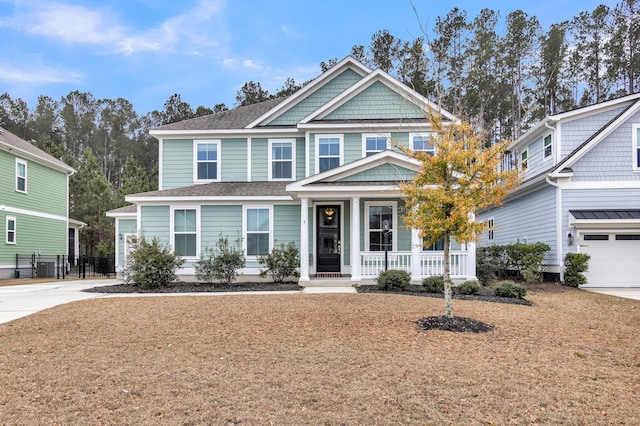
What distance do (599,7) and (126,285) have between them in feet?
104

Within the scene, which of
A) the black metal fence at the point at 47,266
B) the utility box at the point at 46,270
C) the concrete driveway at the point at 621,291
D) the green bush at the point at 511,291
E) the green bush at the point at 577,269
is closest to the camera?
the green bush at the point at 511,291

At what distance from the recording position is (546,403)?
400 centimetres

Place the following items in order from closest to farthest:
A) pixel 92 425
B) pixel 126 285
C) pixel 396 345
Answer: pixel 92 425 < pixel 396 345 < pixel 126 285

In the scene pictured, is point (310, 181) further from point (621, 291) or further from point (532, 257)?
point (621, 291)

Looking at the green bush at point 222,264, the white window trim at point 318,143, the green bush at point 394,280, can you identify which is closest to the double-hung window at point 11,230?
the green bush at point 222,264

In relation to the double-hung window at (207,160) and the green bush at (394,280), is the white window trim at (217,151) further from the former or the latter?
the green bush at (394,280)

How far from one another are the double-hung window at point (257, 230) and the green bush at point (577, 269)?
10.3m

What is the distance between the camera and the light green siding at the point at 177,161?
16484 millimetres

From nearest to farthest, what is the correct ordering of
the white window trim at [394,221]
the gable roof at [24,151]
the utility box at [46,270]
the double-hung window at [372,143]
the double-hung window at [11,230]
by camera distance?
the white window trim at [394,221], the double-hung window at [372,143], the gable roof at [24,151], the double-hung window at [11,230], the utility box at [46,270]

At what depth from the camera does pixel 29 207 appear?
2084 centimetres

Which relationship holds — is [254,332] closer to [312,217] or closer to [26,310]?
[26,310]

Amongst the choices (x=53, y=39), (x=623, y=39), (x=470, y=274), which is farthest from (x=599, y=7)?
(x=53, y=39)

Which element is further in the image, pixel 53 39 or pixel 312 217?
pixel 53 39

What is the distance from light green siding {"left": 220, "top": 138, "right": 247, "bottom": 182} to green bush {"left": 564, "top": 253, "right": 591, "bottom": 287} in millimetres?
12121
